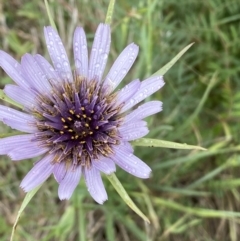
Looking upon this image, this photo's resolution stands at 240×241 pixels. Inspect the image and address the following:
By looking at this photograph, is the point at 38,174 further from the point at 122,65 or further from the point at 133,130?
the point at 122,65

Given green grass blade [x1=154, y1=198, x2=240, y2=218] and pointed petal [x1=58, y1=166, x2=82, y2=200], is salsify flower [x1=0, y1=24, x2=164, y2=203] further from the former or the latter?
green grass blade [x1=154, y1=198, x2=240, y2=218]

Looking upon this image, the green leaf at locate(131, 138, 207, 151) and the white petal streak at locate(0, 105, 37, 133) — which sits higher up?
the white petal streak at locate(0, 105, 37, 133)

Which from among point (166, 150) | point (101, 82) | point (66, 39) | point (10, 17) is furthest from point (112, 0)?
point (10, 17)

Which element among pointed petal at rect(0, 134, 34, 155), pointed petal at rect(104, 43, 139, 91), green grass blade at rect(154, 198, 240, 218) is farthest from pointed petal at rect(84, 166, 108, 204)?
green grass blade at rect(154, 198, 240, 218)

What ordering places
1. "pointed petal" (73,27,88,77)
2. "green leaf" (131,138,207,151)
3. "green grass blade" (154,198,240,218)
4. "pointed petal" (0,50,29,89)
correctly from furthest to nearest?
"green grass blade" (154,198,240,218), "pointed petal" (73,27,88,77), "pointed petal" (0,50,29,89), "green leaf" (131,138,207,151)

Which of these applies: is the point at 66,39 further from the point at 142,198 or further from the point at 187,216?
the point at 187,216
